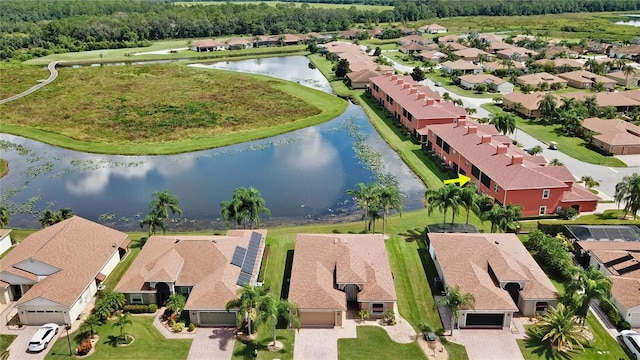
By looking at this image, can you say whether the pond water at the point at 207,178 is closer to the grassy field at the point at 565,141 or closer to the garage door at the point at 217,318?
the garage door at the point at 217,318

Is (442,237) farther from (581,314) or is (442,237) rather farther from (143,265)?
(143,265)

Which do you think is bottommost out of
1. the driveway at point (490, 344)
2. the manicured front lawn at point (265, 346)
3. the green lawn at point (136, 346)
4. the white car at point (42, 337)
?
the driveway at point (490, 344)

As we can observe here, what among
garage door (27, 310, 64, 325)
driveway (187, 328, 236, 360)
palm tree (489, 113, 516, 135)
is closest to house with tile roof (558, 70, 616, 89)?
palm tree (489, 113, 516, 135)

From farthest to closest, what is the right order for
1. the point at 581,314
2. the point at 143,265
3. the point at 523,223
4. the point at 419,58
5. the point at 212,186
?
the point at 419,58 < the point at 212,186 < the point at 523,223 < the point at 143,265 < the point at 581,314

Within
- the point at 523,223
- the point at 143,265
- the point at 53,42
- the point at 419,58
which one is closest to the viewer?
the point at 143,265

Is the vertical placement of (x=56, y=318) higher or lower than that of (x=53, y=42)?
lower

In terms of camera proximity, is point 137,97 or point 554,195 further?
point 137,97

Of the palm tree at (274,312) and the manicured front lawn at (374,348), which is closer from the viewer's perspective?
the palm tree at (274,312)

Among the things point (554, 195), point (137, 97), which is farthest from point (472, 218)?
point (137, 97)

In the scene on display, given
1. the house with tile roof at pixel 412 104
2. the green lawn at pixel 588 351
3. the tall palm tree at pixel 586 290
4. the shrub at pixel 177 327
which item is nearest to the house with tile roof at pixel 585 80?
the house with tile roof at pixel 412 104
